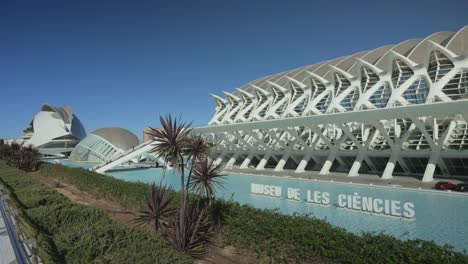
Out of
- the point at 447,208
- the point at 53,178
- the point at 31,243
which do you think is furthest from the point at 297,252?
the point at 53,178

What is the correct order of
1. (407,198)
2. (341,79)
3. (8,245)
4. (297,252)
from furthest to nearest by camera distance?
1. (341,79)
2. (407,198)
3. (297,252)
4. (8,245)

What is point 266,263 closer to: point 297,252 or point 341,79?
point 297,252

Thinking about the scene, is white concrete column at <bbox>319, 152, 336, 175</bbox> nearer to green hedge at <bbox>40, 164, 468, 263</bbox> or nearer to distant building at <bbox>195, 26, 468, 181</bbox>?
distant building at <bbox>195, 26, 468, 181</bbox>

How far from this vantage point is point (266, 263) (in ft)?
22.1

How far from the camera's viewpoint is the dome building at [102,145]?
45375 millimetres

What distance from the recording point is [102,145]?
46.0 meters

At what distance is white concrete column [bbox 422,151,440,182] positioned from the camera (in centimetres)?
2183

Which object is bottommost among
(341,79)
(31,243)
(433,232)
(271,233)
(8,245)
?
(433,232)

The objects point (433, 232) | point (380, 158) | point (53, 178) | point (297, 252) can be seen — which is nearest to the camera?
point (297, 252)

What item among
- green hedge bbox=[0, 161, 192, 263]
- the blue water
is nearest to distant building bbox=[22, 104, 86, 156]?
the blue water

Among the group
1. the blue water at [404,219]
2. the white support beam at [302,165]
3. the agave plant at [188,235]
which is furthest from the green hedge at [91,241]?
the white support beam at [302,165]

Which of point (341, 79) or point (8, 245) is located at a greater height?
point (341, 79)

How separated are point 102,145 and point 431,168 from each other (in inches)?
1592

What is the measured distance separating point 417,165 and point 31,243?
102 feet
